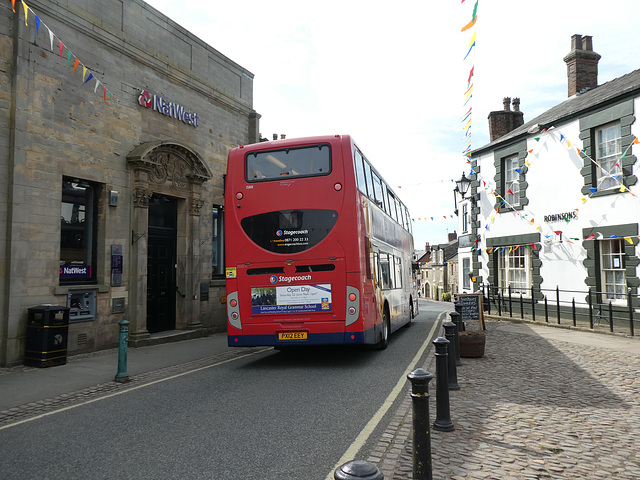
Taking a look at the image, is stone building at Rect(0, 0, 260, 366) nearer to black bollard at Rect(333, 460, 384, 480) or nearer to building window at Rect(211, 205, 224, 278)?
building window at Rect(211, 205, 224, 278)

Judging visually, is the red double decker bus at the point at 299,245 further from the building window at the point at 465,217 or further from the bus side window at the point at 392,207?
the building window at the point at 465,217

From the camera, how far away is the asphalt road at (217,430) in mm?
3920

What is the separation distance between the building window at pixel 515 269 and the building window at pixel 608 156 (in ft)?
14.1

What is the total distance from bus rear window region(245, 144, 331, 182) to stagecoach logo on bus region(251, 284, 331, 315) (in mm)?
1979

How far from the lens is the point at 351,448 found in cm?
431

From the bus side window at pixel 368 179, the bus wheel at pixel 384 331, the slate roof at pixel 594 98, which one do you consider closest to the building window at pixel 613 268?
the slate roof at pixel 594 98

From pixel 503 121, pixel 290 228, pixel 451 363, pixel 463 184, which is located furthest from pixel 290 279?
pixel 503 121

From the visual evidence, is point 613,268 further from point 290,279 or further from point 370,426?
point 370,426

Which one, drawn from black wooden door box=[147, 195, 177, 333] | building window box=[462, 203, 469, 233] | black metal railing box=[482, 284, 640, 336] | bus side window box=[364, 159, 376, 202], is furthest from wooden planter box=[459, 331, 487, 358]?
building window box=[462, 203, 469, 233]

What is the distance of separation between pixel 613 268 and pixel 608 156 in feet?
11.7

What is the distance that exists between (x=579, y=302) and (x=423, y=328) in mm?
5415

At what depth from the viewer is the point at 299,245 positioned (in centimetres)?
838

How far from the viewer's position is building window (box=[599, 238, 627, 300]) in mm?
14781

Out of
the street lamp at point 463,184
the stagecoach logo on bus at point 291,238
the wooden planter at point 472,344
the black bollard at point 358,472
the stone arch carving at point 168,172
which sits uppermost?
the street lamp at point 463,184
